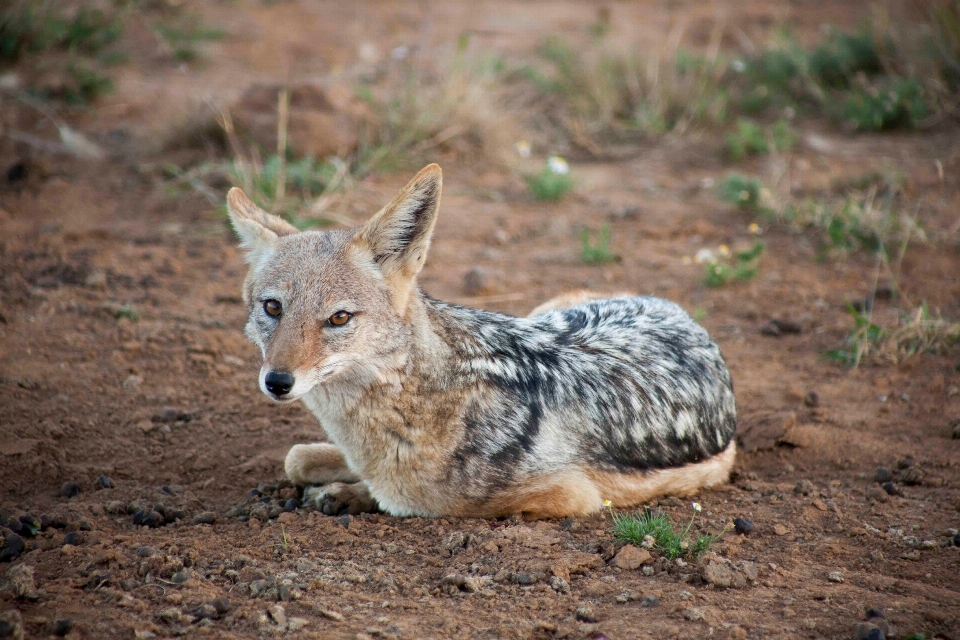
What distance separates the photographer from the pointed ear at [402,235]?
171 inches

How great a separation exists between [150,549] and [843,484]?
12.9 feet

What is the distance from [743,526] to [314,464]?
95.5 inches

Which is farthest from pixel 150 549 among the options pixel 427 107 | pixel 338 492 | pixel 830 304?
pixel 427 107

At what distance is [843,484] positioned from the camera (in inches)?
198

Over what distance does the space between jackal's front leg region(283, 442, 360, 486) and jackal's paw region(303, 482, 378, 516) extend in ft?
0.46

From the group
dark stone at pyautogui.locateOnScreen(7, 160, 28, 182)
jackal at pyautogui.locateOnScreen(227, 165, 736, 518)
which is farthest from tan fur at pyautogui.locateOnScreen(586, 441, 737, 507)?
dark stone at pyautogui.locateOnScreen(7, 160, 28, 182)

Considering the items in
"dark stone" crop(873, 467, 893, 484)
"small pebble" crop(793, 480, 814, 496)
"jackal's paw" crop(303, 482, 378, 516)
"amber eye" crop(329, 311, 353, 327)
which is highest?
"amber eye" crop(329, 311, 353, 327)

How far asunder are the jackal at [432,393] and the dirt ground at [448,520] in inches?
8.0

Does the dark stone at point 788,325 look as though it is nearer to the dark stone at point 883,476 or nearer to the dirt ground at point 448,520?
the dirt ground at point 448,520

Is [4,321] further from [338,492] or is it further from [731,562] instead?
[731,562]

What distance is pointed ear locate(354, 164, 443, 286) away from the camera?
4.35m

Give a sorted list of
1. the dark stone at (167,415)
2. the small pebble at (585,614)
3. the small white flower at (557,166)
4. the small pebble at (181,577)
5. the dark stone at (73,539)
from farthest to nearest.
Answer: the small white flower at (557,166) < the dark stone at (167,415) < the dark stone at (73,539) < the small pebble at (181,577) < the small pebble at (585,614)

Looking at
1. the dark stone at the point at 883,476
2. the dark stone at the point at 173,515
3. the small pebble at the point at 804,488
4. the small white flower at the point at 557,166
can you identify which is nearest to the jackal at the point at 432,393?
the small pebble at the point at 804,488

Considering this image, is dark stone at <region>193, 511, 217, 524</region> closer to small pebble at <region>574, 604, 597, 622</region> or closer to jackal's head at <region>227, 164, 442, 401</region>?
jackal's head at <region>227, 164, 442, 401</region>
